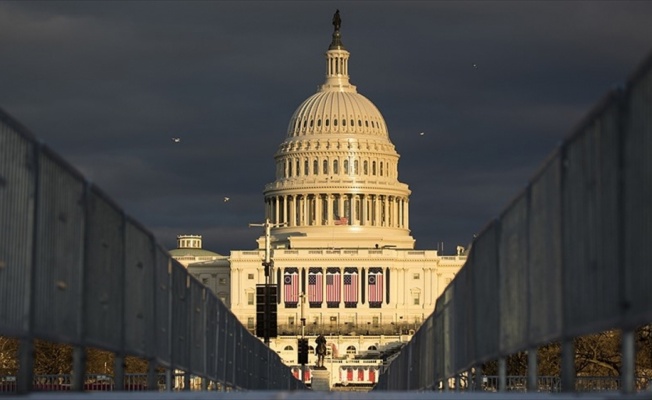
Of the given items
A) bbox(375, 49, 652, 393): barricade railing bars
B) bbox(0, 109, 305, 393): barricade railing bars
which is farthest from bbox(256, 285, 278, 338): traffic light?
bbox(375, 49, 652, 393): barricade railing bars

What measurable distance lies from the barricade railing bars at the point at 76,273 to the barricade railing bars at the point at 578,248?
5189 millimetres

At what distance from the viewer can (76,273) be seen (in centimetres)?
2356

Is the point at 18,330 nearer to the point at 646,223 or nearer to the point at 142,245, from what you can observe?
the point at 646,223

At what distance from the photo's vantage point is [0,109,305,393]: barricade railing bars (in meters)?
20.4

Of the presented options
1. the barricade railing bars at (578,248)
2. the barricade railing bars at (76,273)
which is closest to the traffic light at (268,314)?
the barricade railing bars at (76,273)

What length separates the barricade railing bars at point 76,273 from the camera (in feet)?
66.9

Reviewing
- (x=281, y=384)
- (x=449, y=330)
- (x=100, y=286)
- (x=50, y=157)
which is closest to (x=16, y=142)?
(x=50, y=157)

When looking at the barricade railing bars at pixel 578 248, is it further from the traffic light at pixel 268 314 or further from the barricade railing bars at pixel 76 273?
the traffic light at pixel 268 314

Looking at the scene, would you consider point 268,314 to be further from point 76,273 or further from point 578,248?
point 578,248

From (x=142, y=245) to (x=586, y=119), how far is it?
1128cm

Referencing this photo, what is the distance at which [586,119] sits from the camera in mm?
20234

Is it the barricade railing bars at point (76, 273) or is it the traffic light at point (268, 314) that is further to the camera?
the traffic light at point (268, 314)

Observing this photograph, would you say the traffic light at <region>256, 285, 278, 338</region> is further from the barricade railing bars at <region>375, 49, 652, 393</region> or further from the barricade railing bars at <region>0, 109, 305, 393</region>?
the barricade railing bars at <region>375, 49, 652, 393</region>

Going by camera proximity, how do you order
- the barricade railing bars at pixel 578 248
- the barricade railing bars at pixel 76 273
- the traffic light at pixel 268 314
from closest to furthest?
the barricade railing bars at pixel 578 248, the barricade railing bars at pixel 76 273, the traffic light at pixel 268 314
